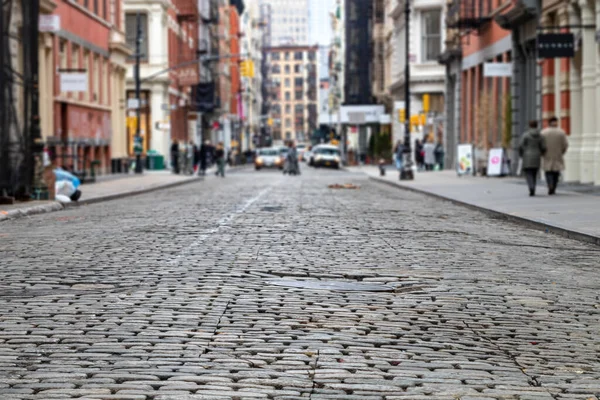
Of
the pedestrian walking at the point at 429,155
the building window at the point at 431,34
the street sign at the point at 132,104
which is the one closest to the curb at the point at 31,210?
the street sign at the point at 132,104

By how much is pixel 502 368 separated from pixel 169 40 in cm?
7319

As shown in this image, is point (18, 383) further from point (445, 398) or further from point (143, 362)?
point (445, 398)

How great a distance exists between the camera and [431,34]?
71625 mm

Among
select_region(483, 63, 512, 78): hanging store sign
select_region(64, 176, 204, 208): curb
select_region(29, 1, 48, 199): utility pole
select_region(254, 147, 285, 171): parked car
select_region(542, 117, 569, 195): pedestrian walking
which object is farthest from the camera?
select_region(254, 147, 285, 171): parked car

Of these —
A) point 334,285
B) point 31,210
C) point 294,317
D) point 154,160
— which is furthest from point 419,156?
point 294,317

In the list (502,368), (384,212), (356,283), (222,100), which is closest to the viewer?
(502,368)

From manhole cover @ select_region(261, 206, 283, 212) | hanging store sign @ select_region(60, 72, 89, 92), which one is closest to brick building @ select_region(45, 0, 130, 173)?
hanging store sign @ select_region(60, 72, 89, 92)

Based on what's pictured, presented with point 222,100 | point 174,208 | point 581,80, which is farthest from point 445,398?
point 222,100

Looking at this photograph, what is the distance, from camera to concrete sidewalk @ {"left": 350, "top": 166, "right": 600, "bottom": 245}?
18188 millimetres

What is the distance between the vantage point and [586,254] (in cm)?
1481

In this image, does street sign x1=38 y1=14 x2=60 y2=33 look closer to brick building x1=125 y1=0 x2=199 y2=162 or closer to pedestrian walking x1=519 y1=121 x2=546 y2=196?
pedestrian walking x1=519 y1=121 x2=546 y2=196

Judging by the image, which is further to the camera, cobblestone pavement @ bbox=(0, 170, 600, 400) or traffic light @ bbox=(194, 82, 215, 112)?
traffic light @ bbox=(194, 82, 215, 112)

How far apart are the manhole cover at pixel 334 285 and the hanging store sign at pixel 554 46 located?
2257 cm

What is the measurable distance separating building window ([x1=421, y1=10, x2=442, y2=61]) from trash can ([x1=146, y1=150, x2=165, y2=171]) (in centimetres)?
1687
